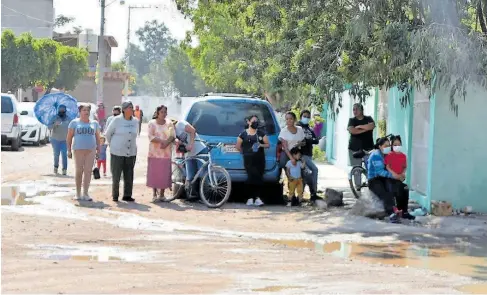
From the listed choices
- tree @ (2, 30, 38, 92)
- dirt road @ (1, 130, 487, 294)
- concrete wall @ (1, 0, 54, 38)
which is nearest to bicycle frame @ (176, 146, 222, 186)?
dirt road @ (1, 130, 487, 294)

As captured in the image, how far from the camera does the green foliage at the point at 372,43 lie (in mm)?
12305

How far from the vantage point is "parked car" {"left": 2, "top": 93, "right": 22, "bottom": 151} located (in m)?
29.1

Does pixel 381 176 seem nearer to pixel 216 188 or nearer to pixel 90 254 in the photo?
pixel 216 188

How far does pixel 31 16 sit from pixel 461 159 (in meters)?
72.2

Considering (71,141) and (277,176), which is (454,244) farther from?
(71,141)

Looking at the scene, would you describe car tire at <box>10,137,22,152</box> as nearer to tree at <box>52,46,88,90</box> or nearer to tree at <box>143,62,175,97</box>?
tree at <box>52,46,88,90</box>

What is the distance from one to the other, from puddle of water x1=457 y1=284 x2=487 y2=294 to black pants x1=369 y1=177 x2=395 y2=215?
527 centimetres

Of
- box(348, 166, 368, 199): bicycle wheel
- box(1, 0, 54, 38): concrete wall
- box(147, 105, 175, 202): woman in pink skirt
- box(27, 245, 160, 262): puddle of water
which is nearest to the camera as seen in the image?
box(27, 245, 160, 262): puddle of water

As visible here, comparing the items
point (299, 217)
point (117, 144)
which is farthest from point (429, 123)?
point (117, 144)

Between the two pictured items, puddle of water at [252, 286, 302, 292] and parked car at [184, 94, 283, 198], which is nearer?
puddle of water at [252, 286, 302, 292]

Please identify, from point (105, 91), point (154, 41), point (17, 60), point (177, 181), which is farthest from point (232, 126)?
point (154, 41)

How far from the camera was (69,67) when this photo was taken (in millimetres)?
74938

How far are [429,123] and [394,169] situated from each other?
1.54 metres

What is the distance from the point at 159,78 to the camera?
147000 mm
